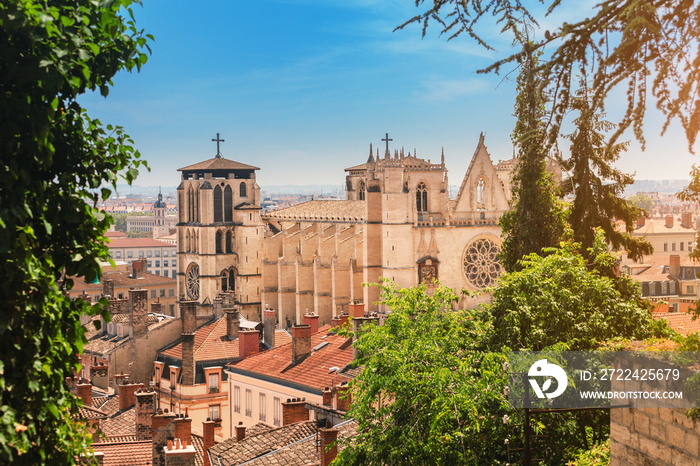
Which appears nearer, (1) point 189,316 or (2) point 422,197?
(1) point 189,316

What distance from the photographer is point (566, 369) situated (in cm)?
1148

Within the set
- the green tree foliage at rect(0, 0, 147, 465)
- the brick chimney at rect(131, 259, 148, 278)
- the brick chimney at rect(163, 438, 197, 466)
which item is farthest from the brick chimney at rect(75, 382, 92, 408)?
the brick chimney at rect(131, 259, 148, 278)

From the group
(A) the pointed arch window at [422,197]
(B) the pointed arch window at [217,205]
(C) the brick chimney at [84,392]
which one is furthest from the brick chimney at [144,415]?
(B) the pointed arch window at [217,205]

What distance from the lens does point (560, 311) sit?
1300cm

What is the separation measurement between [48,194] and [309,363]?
2095 centimetres

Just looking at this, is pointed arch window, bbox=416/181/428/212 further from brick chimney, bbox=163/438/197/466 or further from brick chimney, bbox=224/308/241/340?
brick chimney, bbox=163/438/197/466

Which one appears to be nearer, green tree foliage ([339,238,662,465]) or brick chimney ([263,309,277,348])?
green tree foliage ([339,238,662,465])

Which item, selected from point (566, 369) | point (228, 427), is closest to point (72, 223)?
point (566, 369)

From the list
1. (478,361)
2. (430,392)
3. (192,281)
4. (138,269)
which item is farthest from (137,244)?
(430,392)

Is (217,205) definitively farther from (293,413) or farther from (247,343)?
(293,413)

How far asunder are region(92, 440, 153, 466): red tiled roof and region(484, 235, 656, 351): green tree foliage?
848 centimetres

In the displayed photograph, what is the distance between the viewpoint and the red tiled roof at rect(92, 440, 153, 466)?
57.6ft

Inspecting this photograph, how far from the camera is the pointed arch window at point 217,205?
6781cm

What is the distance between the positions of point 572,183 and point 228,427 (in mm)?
16779
